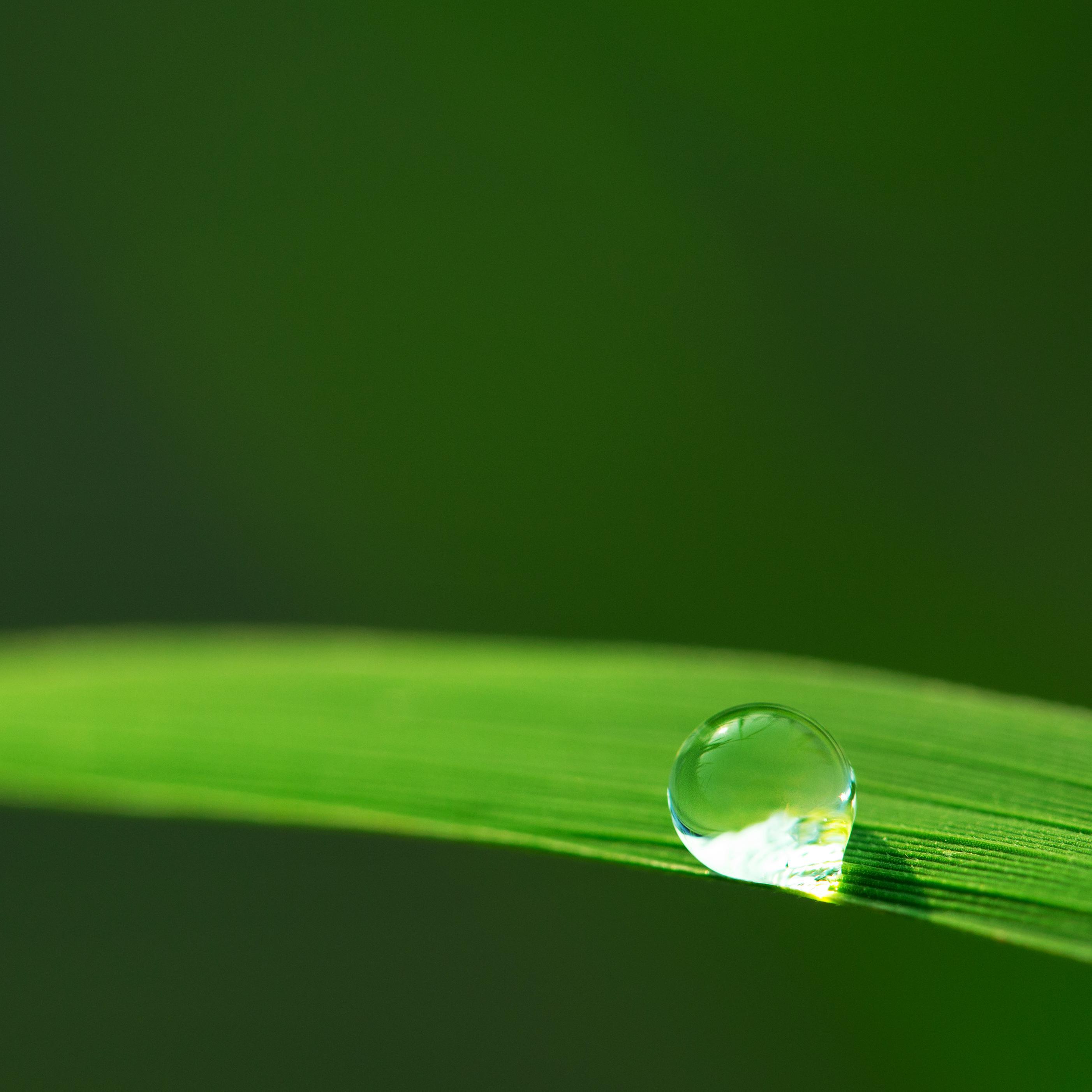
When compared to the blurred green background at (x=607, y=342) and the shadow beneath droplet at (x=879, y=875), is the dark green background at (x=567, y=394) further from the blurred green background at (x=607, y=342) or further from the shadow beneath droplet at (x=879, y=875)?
the shadow beneath droplet at (x=879, y=875)

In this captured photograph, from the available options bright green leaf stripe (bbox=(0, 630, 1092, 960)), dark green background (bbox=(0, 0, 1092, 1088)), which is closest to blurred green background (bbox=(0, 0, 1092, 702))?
dark green background (bbox=(0, 0, 1092, 1088))

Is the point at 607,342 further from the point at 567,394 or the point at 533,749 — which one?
the point at 533,749

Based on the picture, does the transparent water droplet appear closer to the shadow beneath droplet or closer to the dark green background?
the shadow beneath droplet

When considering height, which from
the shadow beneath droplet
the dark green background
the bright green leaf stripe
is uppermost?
the dark green background

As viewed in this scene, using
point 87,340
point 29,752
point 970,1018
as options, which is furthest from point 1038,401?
point 87,340

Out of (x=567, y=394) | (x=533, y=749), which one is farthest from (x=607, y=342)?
(x=533, y=749)

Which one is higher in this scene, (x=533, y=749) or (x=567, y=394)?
(x=567, y=394)

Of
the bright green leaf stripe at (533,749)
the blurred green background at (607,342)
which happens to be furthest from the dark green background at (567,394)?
the bright green leaf stripe at (533,749)
